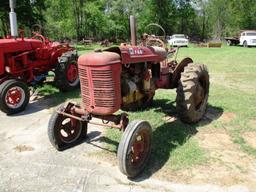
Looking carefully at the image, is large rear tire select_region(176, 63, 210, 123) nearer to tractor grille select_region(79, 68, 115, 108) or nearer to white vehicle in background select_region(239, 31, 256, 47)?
tractor grille select_region(79, 68, 115, 108)

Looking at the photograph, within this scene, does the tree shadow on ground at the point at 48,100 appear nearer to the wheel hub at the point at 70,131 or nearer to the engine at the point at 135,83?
the wheel hub at the point at 70,131

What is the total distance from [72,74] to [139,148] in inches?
210

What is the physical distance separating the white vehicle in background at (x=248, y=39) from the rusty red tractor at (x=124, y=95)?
26615 millimetres

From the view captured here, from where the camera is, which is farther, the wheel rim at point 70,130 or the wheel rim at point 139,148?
the wheel rim at point 70,130

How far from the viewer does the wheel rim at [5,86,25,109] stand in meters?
7.75

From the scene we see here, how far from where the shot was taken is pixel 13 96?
7.86 metres

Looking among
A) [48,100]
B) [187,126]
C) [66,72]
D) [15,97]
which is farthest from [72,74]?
[187,126]

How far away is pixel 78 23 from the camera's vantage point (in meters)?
50.0

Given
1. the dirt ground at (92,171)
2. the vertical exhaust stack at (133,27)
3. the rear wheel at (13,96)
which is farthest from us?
the rear wheel at (13,96)

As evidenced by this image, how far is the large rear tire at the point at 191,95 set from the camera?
241 inches

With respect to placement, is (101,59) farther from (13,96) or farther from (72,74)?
(72,74)

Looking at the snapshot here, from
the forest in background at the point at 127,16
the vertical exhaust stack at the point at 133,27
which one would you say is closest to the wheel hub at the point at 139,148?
the vertical exhaust stack at the point at 133,27

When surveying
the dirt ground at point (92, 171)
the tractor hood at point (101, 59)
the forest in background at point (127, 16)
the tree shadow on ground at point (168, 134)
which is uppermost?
the forest in background at point (127, 16)

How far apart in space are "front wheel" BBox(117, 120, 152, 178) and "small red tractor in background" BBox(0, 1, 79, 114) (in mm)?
3866
